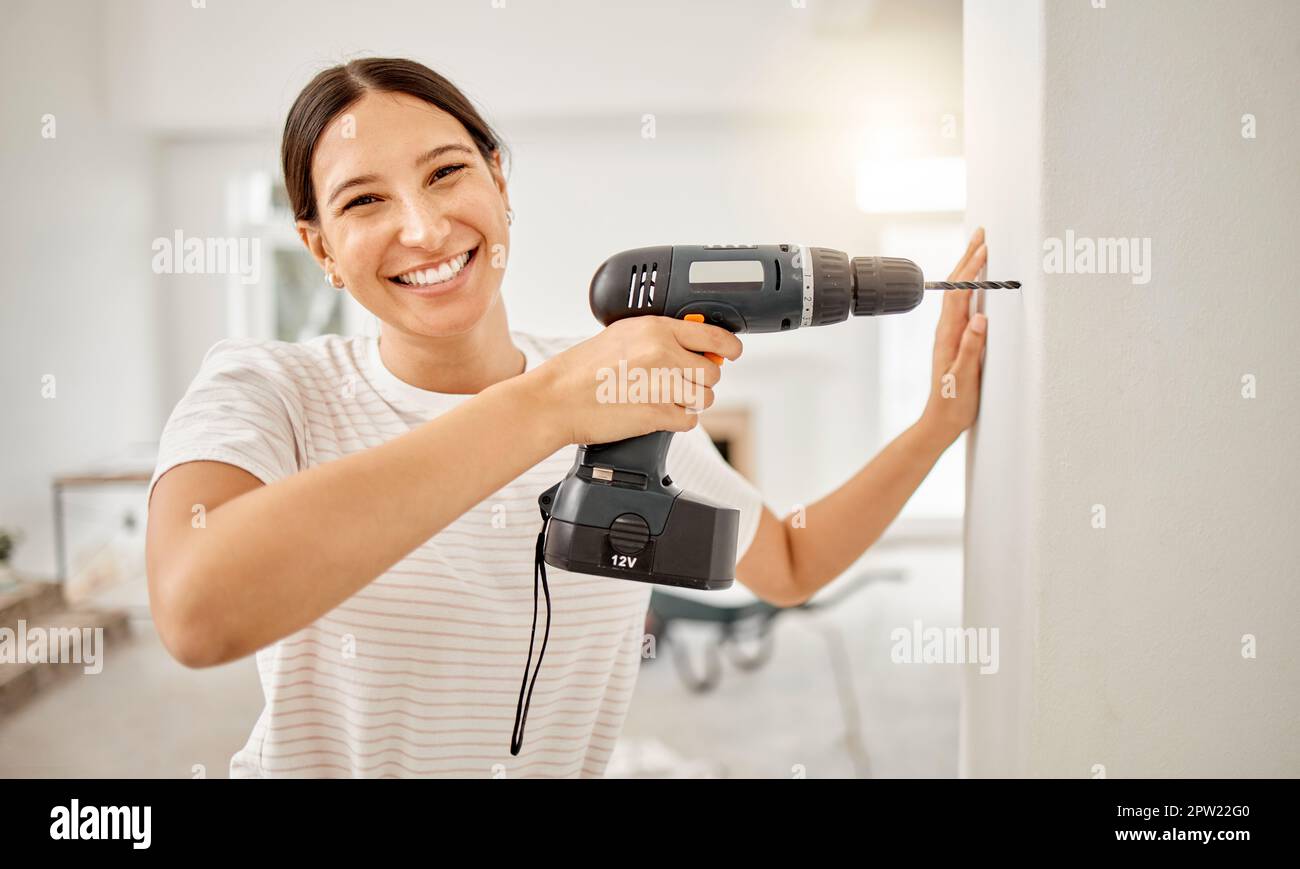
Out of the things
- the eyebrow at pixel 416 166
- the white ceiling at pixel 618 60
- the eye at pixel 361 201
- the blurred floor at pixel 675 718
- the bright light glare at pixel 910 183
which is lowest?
the blurred floor at pixel 675 718

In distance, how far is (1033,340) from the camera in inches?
26.0

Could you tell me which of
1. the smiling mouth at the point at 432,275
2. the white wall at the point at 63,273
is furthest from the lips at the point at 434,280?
the white wall at the point at 63,273

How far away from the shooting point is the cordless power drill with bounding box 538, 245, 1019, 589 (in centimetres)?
60

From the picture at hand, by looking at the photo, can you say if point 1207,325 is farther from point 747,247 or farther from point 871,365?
point 871,365

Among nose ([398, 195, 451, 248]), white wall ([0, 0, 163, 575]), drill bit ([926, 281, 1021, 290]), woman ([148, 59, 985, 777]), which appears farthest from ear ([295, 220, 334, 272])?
white wall ([0, 0, 163, 575])

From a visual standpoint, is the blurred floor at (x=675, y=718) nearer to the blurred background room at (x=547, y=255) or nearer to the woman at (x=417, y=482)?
the blurred background room at (x=547, y=255)

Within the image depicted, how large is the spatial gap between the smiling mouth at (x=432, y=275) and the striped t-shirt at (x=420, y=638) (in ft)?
0.38

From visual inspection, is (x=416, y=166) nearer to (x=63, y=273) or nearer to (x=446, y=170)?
(x=446, y=170)

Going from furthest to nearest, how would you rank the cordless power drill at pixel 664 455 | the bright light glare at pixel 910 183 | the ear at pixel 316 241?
1. the bright light glare at pixel 910 183
2. the ear at pixel 316 241
3. the cordless power drill at pixel 664 455

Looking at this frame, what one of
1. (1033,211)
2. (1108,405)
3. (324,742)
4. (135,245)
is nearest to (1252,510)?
(1108,405)

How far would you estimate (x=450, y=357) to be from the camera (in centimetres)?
78

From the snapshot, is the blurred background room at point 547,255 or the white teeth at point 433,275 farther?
the blurred background room at point 547,255

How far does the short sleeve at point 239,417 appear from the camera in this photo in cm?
54
